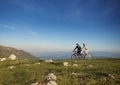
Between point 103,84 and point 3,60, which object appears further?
point 3,60

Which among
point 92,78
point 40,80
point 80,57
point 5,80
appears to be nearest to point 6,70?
point 5,80

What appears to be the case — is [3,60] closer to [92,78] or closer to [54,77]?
[54,77]

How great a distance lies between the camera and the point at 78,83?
27.3 meters

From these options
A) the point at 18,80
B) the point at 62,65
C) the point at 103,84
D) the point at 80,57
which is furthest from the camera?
the point at 80,57

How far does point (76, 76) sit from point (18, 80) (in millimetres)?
9588

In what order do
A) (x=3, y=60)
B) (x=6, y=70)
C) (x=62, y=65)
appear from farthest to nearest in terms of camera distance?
(x=3, y=60) < (x=62, y=65) < (x=6, y=70)

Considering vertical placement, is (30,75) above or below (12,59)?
below

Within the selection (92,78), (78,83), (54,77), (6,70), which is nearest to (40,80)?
(54,77)

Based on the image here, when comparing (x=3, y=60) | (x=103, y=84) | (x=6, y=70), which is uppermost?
(x=3, y=60)

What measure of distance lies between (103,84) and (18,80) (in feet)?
44.5

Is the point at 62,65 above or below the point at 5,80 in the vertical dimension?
above

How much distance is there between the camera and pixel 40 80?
28484 millimetres

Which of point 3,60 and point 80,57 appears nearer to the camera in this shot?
point 3,60

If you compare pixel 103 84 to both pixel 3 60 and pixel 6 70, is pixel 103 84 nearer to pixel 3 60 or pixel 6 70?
pixel 6 70
